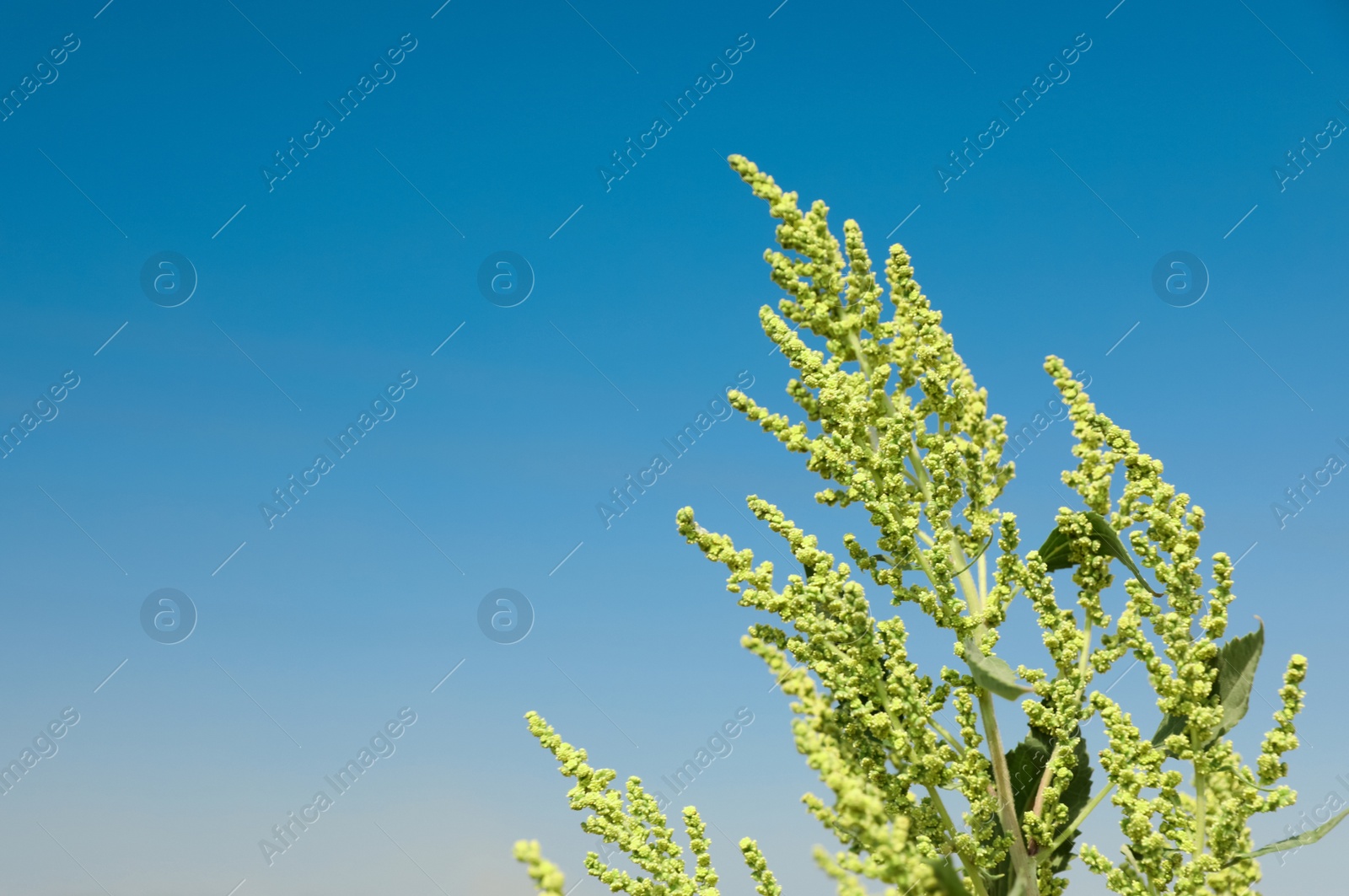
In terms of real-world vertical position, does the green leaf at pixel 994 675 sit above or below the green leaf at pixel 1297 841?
above

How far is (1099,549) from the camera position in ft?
24.8

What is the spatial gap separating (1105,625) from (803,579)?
2.37 m

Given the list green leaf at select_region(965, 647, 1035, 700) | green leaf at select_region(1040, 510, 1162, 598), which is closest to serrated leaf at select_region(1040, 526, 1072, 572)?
green leaf at select_region(1040, 510, 1162, 598)

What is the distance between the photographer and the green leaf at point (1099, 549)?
740 centimetres

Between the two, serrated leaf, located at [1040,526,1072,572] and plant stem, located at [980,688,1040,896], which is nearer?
plant stem, located at [980,688,1040,896]

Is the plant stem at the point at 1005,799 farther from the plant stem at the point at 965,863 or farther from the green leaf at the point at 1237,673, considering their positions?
the green leaf at the point at 1237,673

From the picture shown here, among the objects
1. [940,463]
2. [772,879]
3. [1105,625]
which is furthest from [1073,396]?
[772,879]

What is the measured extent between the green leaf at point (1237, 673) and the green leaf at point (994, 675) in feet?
4.76

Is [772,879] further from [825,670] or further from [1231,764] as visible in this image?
[1231,764]

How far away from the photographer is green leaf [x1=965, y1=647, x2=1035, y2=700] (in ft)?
21.0

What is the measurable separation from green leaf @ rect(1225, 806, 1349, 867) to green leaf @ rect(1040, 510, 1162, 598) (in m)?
1.74

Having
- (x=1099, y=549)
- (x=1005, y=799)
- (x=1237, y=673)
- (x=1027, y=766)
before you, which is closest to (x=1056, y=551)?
(x=1099, y=549)

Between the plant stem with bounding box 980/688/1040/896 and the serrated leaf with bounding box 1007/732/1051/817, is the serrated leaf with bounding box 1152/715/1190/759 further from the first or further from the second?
the plant stem with bounding box 980/688/1040/896

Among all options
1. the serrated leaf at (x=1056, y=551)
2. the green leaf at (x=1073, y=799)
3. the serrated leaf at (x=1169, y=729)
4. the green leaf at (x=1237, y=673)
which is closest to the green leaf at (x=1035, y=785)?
the green leaf at (x=1073, y=799)
